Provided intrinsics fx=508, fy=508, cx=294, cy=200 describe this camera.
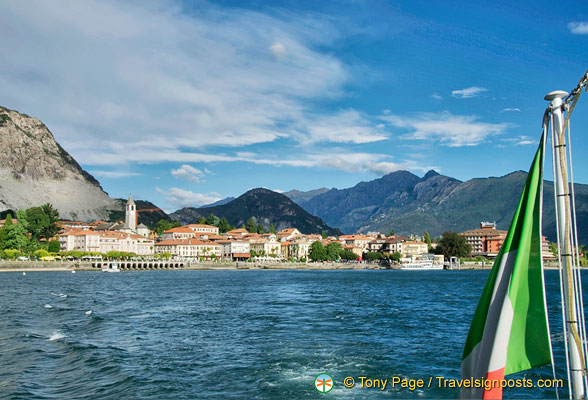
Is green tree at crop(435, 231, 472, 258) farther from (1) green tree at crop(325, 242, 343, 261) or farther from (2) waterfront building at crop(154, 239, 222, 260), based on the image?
(2) waterfront building at crop(154, 239, 222, 260)

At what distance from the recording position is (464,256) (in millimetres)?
178125

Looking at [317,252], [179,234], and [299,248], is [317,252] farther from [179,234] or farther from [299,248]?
[179,234]

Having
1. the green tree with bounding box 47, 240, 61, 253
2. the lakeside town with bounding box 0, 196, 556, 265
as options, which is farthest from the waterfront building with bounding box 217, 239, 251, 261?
the green tree with bounding box 47, 240, 61, 253

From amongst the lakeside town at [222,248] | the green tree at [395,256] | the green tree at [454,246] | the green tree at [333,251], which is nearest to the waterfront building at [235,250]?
the lakeside town at [222,248]

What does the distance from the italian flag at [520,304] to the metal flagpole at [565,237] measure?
0.91 ft

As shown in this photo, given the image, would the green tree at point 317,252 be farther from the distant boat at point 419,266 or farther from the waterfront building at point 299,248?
the distant boat at point 419,266

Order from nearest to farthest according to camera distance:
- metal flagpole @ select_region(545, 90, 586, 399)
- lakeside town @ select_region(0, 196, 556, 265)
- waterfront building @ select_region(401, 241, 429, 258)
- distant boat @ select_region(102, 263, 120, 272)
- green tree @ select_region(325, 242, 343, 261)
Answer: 1. metal flagpole @ select_region(545, 90, 586, 399)
2. distant boat @ select_region(102, 263, 120, 272)
3. lakeside town @ select_region(0, 196, 556, 265)
4. green tree @ select_region(325, 242, 343, 261)
5. waterfront building @ select_region(401, 241, 429, 258)

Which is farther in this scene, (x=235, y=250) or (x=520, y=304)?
(x=235, y=250)

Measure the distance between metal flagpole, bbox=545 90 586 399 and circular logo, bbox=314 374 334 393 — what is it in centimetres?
947

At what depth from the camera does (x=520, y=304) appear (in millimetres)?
6438

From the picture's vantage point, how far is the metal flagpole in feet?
20.7

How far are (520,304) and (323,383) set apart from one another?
10.4m

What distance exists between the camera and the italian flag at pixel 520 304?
20.9 ft

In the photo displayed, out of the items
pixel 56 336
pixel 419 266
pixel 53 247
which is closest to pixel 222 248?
pixel 53 247
